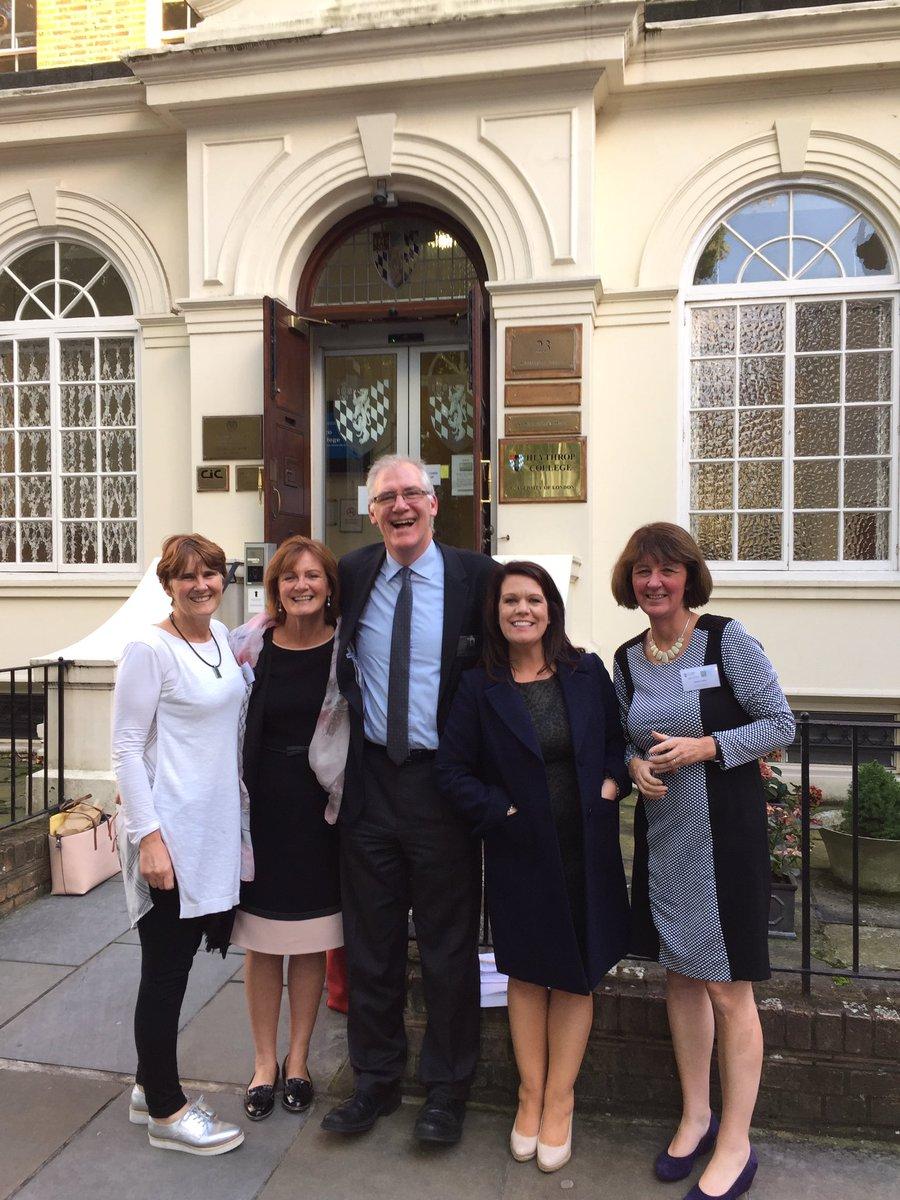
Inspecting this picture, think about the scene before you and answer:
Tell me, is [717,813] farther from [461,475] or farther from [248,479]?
[248,479]

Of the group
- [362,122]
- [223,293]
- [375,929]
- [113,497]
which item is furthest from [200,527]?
[375,929]

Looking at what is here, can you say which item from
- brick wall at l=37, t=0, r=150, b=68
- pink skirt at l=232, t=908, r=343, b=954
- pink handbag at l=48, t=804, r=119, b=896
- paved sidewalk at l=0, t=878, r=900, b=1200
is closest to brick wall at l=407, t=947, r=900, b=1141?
paved sidewalk at l=0, t=878, r=900, b=1200

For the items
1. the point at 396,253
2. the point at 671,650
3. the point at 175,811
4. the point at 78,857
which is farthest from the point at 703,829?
the point at 396,253

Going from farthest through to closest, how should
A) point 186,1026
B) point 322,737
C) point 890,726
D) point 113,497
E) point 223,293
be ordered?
point 113,497
point 223,293
point 890,726
point 186,1026
point 322,737

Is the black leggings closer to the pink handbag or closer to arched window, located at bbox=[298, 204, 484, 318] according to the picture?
the pink handbag

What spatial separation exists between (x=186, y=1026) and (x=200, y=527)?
4.53 m

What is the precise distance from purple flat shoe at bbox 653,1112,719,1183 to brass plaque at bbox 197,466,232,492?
5.83 metres

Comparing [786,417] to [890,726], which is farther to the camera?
[786,417]

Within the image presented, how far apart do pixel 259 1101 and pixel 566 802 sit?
58.6 inches

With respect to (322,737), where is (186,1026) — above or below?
below

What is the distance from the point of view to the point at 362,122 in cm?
701

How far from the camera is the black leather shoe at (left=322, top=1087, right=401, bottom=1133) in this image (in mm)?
2867

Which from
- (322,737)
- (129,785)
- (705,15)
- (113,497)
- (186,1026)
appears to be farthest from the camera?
(113,497)

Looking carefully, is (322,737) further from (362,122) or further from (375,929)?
(362,122)
